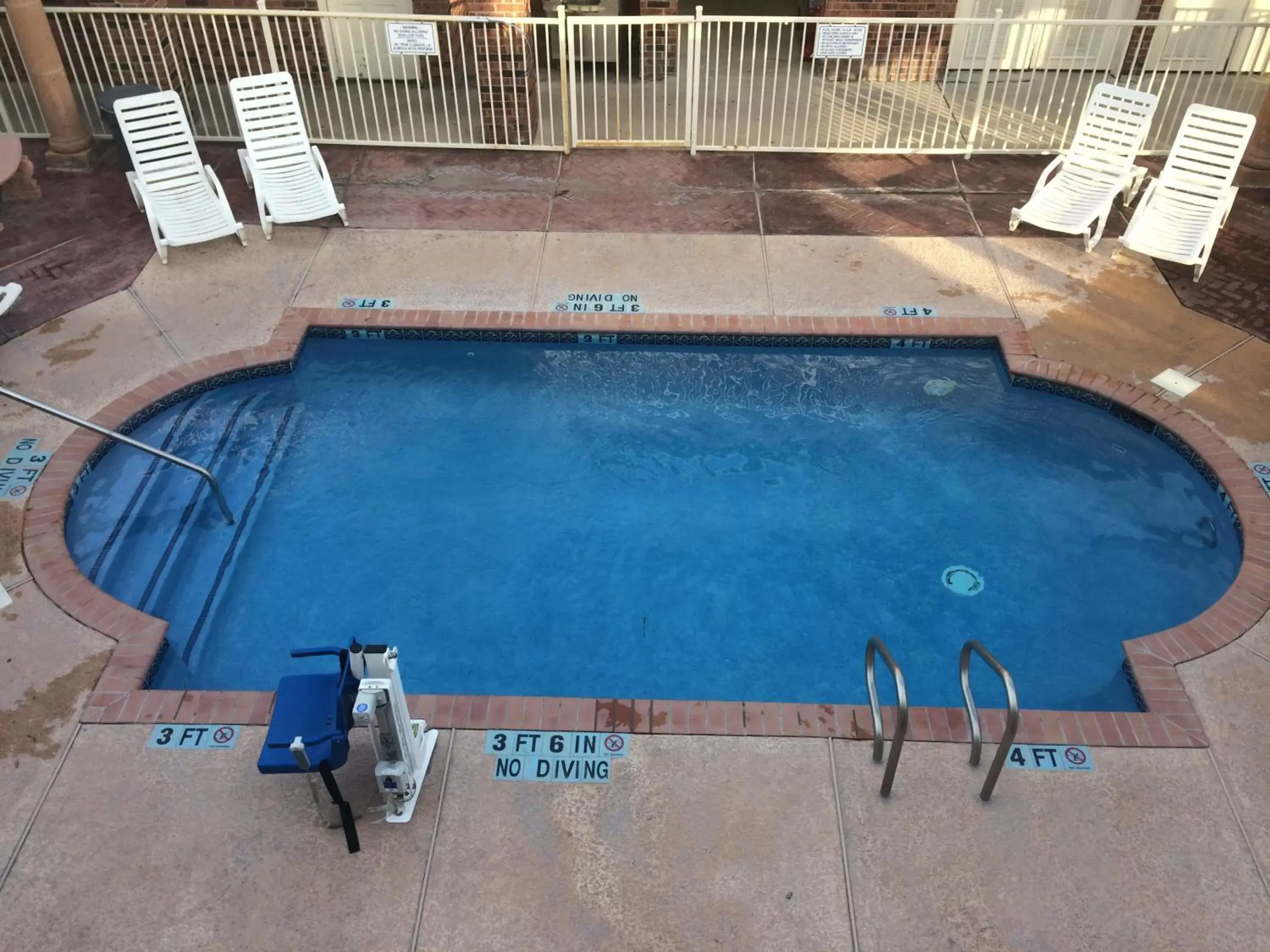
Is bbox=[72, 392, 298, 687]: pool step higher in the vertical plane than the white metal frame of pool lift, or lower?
lower

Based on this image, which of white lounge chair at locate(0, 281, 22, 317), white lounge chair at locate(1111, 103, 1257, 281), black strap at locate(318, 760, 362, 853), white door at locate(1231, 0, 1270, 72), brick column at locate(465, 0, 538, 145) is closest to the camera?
black strap at locate(318, 760, 362, 853)

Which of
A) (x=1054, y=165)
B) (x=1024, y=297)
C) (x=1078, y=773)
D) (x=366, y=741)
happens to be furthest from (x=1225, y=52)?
(x=366, y=741)

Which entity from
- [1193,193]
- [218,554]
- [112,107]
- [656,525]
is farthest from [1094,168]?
[112,107]

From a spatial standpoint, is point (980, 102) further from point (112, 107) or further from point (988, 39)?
point (112, 107)

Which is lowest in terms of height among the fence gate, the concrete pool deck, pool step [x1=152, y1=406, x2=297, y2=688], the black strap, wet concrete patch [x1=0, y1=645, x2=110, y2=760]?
pool step [x1=152, y1=406, x2=297, y2=688]

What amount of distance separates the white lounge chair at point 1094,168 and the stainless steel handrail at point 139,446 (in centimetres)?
706

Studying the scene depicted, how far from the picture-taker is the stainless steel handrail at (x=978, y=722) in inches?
164

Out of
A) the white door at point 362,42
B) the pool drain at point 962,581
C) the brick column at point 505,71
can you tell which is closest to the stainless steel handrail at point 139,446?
the pool drain at point 962,581

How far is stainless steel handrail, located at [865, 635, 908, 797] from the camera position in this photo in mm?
4215

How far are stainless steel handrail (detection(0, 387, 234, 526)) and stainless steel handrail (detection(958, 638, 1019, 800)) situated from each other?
4.52 meters

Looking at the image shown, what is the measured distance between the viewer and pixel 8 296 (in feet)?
26.0

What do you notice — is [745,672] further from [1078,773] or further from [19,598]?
[19,598]

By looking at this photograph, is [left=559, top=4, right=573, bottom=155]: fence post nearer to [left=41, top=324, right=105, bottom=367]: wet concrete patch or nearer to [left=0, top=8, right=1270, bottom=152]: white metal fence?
[left=0, top=8, right=1270, bottom=152]: white metal fence

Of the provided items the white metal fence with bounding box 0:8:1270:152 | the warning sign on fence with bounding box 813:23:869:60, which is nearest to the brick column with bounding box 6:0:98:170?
the white metal fence with bounding box 0:8:1270:152
